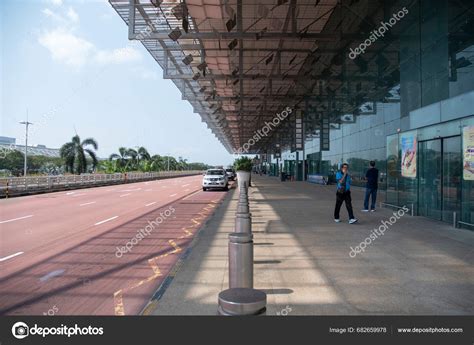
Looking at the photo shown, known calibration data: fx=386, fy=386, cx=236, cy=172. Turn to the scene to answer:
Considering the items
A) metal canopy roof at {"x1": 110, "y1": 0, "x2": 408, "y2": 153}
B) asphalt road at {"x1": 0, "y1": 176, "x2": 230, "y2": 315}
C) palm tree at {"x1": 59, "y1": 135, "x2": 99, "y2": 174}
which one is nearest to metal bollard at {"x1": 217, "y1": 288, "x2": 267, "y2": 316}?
asphalt road at {"x1": 0, "y1": 176, "x2": 230, "y2": 315}

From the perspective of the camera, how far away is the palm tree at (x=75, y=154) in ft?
158

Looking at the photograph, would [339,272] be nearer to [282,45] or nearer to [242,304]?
[242,304]

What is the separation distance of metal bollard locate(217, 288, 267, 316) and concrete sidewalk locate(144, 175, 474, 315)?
1.65m

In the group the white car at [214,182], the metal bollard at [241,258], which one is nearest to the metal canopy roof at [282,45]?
the white car at [214,182]

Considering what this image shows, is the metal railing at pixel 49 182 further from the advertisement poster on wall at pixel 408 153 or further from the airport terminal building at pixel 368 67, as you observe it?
the advertisement poster on wall at pixel 408 153

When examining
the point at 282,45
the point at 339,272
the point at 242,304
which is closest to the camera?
the point at 242,304

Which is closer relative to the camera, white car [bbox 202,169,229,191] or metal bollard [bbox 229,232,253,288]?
metal bollard [bbox 229,232,253,288]

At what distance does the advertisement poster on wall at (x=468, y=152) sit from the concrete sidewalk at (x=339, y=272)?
1418 millimetres

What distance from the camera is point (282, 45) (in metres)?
23.0

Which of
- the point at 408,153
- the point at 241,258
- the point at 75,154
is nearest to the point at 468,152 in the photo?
the point at 408,153

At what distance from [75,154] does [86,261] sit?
45.2m

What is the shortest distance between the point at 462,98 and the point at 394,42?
8.11 m

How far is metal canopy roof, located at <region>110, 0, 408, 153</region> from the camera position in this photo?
17.3 metres

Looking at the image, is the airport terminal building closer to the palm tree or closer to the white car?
the white car
